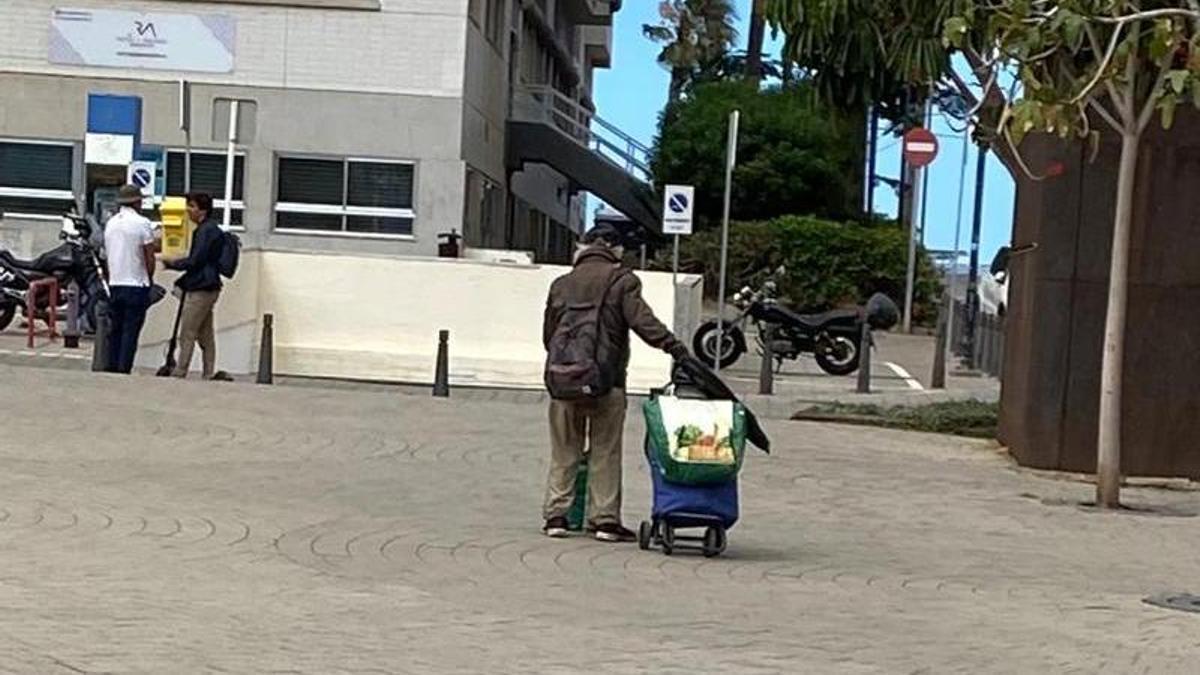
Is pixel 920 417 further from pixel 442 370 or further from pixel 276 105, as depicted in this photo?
pixel 276 105

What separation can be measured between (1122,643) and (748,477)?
5.78 m

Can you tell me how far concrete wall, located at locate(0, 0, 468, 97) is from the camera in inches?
1522

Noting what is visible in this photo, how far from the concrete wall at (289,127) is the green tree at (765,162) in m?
8.42

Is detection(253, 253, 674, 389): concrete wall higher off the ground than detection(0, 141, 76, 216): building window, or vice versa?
detection(0, 141, 76, 216): building window

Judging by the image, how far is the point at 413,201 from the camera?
39.4m

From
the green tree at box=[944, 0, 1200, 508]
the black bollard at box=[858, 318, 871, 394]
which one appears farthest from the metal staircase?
the green tree at box=[944, 0, 1200, 508]

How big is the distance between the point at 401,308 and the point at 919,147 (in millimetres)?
8420

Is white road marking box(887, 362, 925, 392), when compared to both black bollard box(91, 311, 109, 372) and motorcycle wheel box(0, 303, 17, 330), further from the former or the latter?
motorcycle wheel box(0, 303, 17, 330)

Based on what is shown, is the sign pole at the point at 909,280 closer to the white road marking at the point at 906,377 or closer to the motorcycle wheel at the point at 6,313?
the white road marking at the point at 906,377

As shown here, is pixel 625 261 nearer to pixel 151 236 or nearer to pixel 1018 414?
pixel 1018 414

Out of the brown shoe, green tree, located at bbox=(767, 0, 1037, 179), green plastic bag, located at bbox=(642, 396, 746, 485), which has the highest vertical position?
green tree, located at bbox=(767, 0, 1037, 179)

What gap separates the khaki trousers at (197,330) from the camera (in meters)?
19.2

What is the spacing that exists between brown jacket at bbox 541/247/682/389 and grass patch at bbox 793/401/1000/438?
26.2 ft

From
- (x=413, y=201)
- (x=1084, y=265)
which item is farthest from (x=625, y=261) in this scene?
(x=413, y=201)
